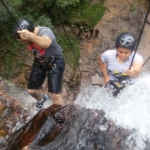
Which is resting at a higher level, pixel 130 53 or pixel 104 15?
pixel 130 53

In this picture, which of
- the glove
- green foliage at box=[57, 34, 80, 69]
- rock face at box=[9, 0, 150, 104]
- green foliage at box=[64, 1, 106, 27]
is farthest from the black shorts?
green foliage at box=[64, 1, 106, 27]

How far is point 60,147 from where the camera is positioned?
138 inches

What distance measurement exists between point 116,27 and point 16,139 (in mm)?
8804

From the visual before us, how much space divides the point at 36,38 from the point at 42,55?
2.04 ft

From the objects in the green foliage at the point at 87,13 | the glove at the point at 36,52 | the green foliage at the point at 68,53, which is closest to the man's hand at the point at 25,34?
the glove at the point at 36,52

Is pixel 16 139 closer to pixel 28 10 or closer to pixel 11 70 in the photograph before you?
pixel 11 70

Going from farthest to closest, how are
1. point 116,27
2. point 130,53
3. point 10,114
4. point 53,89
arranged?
point 116,27, point 53,89, point 10,114, point 130,53

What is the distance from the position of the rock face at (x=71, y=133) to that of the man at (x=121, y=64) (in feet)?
2.80

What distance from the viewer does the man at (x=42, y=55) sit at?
14.2 ft

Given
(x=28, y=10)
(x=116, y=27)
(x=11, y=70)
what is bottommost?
(x=11, y=70)

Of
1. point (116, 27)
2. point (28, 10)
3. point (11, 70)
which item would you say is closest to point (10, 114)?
point (11, 70)

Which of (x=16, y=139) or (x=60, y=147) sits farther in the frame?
(x=16, y=139)

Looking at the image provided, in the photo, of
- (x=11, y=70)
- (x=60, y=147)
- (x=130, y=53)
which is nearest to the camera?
(x=60, y=147)

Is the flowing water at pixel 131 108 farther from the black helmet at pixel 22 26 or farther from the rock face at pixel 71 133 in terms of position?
the black helmet at pixel 22 26
